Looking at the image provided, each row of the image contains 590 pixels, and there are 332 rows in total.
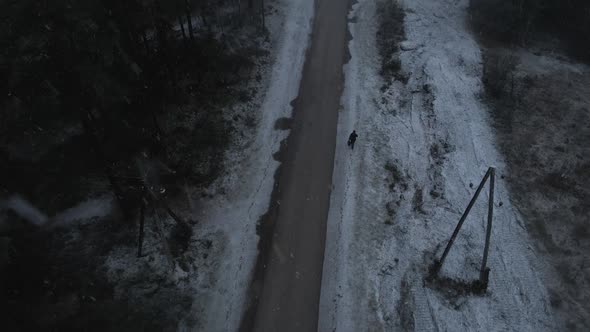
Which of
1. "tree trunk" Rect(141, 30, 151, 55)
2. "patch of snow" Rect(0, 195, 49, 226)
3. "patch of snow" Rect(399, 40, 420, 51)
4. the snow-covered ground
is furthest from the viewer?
"patch of snow" Rect(399, 40, 420, 51)

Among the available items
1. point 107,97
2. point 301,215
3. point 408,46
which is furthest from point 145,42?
point 408,46

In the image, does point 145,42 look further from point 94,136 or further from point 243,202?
point 243,202

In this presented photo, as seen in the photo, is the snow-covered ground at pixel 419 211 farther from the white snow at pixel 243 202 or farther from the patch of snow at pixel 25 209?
the patch of snow at pixel 25 209

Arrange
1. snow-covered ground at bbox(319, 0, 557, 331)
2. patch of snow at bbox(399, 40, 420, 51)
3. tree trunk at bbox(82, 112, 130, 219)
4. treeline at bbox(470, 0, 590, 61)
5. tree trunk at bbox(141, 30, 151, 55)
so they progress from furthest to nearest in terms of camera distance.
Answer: patch of snow at bbox(399, 40, 420, 51)
treeline at bbox(470, 0, 590, 61)
tree trunk at bbox(141, 30, 151, 55)
tree trunk at bbox(82, 112, 130, 219)
snow-covered ground at bbox(319, 0, 557, 331)

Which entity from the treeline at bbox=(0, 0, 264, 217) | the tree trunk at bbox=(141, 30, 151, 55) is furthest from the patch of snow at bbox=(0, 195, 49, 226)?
the tree trunk at bbox=(141, 30, 151, 55)

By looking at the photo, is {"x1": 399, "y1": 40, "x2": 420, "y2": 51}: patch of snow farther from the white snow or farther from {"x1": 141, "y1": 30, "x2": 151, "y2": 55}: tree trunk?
{"x1": 141, "y1": 30, "x2": 151, "y2": 55}: tree trunk

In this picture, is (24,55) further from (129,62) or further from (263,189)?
(263,189)

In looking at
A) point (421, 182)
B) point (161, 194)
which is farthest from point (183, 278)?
point (421, 182)
